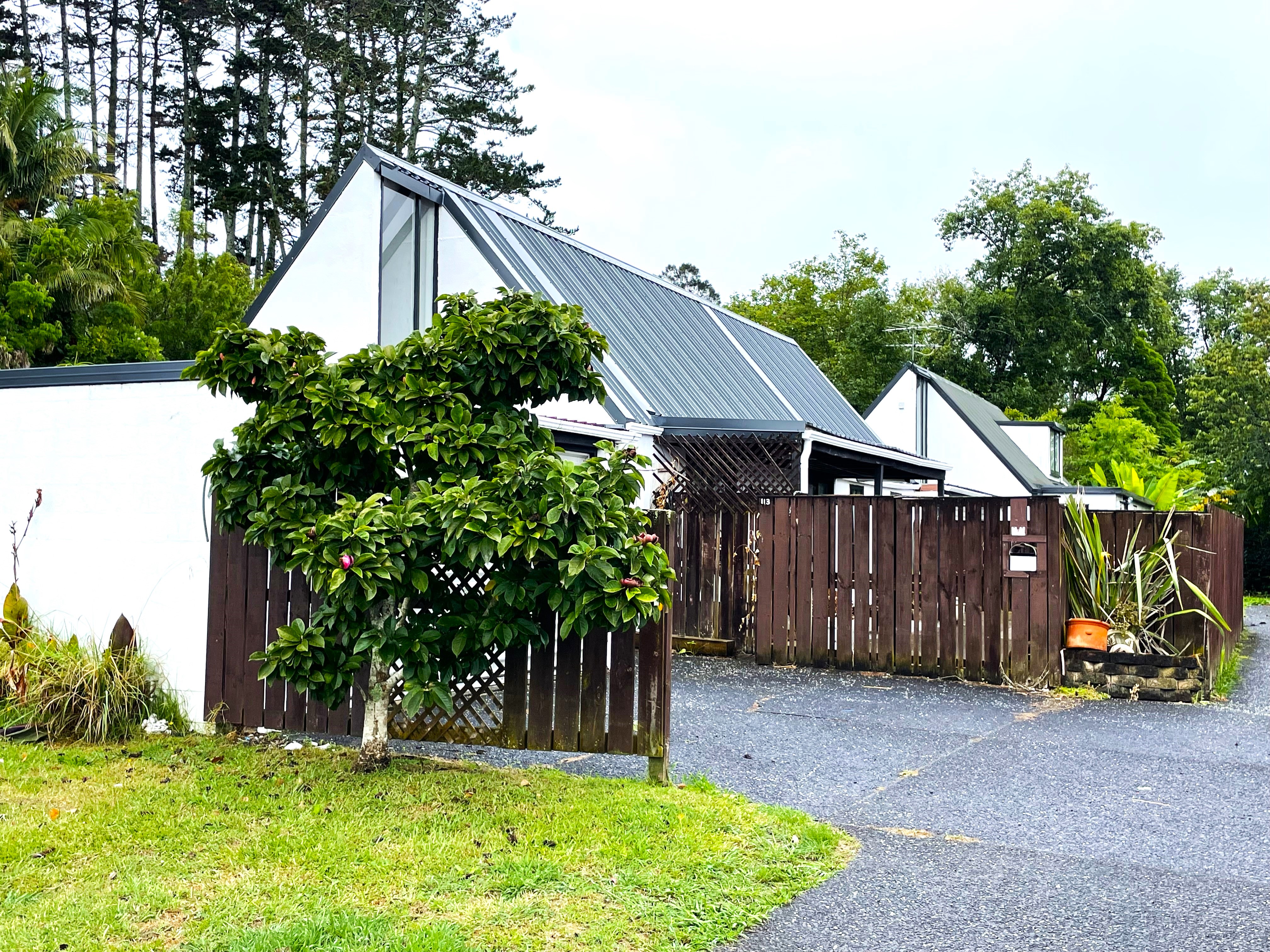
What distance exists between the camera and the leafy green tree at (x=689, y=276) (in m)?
65.4

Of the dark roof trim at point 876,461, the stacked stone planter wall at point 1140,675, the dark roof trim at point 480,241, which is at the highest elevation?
the dark roof trim at point 480,241

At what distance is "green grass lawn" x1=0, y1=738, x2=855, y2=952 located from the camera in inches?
149

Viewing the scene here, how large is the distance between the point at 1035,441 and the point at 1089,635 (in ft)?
83.8

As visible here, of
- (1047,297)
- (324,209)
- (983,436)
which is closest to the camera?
(324,209)

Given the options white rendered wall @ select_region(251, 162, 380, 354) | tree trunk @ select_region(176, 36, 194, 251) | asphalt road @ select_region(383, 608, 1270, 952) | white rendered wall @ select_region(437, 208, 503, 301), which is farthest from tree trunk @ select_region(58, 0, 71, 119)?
asphalt road @ select_region(383, 608, 1270, 952)

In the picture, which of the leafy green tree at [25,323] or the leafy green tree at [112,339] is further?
the leafy green tree at [112,339]

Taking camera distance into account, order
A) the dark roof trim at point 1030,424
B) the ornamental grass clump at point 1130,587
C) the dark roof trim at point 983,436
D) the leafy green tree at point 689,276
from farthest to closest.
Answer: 1. the leafy green tree at point 689,276
2. the dark roof trim at point 1030,424
3. the dark roof trim at point 983,436
4. the ornamental grass clump at point 1130,587

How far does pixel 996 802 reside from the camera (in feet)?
19.5

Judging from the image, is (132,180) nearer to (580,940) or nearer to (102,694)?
(102,694)

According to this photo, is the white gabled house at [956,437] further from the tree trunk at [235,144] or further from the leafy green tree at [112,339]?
the tree trunk at [235,144]

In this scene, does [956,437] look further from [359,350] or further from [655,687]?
[655,687]

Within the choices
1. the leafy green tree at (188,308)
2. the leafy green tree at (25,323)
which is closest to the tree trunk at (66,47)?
the leafy green tree at (188,308)

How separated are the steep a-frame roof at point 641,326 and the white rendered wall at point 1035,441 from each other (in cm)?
1450

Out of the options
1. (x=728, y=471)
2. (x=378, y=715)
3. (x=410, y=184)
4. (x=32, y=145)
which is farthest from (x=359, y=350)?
(x=32, y=145)
